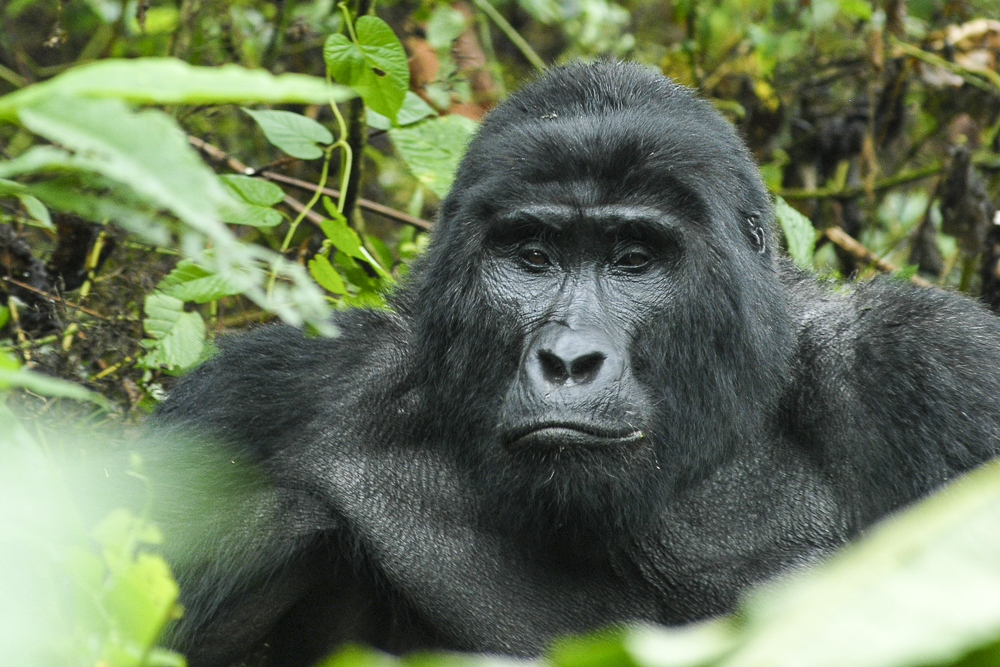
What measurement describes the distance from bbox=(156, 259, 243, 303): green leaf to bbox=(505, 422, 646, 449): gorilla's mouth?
1.28 meters

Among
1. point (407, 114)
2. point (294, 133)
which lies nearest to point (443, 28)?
point (407, 114)

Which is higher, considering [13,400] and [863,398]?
[863,398]

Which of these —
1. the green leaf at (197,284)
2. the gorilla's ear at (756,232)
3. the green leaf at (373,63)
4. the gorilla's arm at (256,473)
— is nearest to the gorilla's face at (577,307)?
the gorilla's ear at (756,232)

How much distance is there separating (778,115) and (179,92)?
17.8ft

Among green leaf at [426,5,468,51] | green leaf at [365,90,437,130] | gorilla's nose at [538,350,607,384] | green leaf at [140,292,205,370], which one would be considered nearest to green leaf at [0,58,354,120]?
gorilla's nose at [538,350,607,384]

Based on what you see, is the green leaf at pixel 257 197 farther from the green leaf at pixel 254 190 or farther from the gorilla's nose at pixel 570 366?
the gorilla's nose at pixel 570 366

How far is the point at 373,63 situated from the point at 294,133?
429 mm

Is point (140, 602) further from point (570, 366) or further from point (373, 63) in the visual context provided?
point (373, 63)

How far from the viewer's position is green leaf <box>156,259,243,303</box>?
137 inches

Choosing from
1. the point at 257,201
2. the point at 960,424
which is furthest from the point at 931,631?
the point at 257,201

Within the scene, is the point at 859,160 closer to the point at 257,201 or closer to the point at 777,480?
the point at 777,480

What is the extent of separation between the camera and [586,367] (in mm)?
2637

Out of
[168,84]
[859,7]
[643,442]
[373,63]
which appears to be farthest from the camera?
[859,7]

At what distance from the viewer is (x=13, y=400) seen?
3.50 metres
